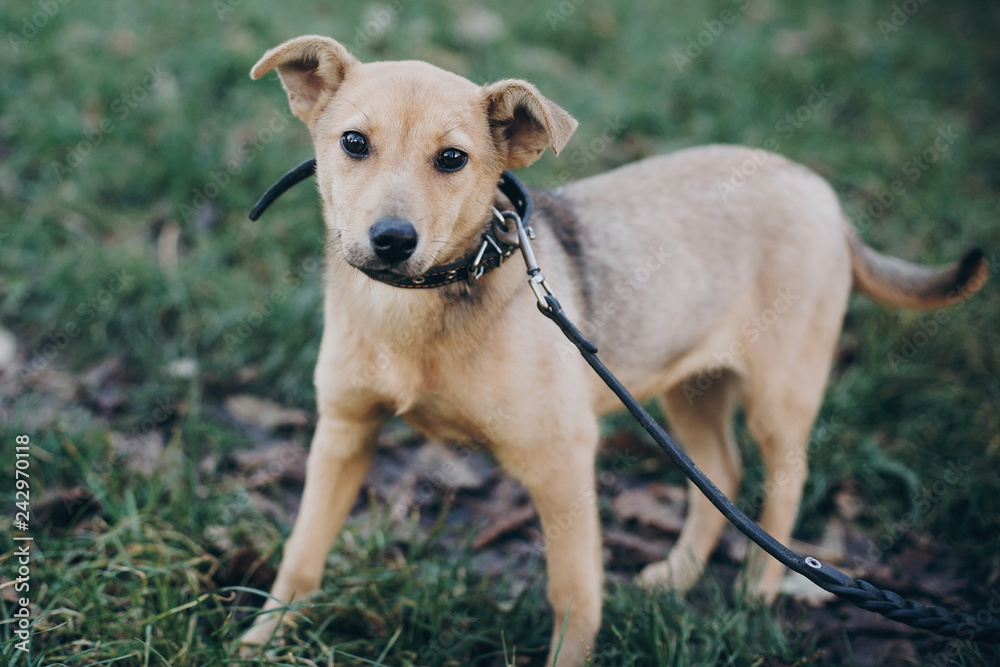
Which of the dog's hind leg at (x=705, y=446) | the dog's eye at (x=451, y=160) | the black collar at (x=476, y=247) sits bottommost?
the dog's hind leg at (x=705, y=446)

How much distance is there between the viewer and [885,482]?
4.04 meters

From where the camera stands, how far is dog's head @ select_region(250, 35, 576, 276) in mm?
2207

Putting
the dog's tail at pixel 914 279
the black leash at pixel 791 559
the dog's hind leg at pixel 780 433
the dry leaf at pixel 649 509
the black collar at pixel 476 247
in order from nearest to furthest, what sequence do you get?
the black leash at pixel 791 559
the black collar at pixel 476 247
the dog's tail at pixel 914 279
the dog's hind leg at pixel 780 433
the dry leaf at pixel 649 509

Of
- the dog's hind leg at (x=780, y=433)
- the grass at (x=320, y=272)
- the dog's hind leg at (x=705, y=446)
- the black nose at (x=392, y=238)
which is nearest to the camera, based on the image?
the black nose at (x=392, y=238)

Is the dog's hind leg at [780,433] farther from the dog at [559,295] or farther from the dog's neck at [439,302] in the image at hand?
the dog's neck at [439,302]

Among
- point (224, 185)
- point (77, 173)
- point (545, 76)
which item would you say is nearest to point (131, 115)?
point (77, 173)

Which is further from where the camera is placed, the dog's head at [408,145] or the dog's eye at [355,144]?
the dog's eye at [355,144]

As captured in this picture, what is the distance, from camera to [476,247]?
2578 mm

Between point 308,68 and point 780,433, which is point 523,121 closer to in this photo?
point 308,68

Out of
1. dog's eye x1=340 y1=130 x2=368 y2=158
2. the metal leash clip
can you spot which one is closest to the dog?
dog's eye x1=340 y1=130 x2=368 y2=158

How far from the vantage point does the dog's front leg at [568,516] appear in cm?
264

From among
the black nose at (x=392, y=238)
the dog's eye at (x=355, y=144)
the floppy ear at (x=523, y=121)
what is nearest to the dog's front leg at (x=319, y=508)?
the black nose at (x=392, y=238)

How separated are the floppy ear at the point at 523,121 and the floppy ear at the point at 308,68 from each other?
53cm

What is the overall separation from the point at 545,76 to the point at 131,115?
3.27 meters
